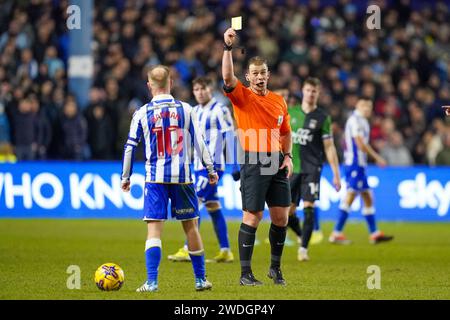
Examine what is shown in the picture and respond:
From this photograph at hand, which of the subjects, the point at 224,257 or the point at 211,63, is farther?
the point at 211,63

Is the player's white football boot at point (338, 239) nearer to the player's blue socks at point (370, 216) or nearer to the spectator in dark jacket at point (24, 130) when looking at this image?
the player's blue socks at point (370, 216)

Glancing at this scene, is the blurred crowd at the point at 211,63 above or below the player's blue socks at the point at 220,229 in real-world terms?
above

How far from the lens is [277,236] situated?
11.6 metres

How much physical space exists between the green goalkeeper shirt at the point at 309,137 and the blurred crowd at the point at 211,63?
857 centimetres

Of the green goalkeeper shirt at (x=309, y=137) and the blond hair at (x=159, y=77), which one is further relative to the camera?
the green goalkeeper shirt at (x=309, y=137)

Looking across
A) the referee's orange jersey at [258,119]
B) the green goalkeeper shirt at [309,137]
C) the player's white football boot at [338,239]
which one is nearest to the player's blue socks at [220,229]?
the green goalkeeper shirt at [309,137]

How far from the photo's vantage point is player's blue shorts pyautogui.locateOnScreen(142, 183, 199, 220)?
10.6 m

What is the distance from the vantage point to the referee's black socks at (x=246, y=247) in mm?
11289

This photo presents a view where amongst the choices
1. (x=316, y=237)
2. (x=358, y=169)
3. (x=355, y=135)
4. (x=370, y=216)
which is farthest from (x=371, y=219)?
(x=355, y=135)

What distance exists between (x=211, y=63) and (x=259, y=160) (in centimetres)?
1461

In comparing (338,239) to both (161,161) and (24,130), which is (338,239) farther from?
(24,130)

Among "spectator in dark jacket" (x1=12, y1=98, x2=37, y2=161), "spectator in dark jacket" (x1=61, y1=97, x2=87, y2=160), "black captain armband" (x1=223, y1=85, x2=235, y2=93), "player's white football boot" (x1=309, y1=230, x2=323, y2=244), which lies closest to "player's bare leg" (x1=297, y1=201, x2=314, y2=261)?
"player's white football boot" (x1=309, y1=230, x2=323, y2=244)

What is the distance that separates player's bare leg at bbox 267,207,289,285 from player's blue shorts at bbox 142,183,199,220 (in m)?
1.17
